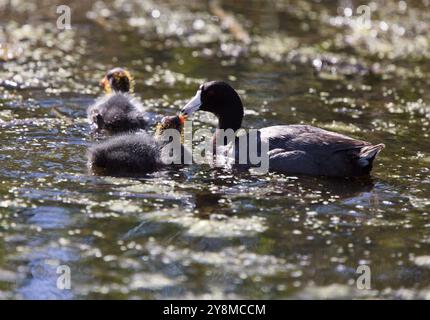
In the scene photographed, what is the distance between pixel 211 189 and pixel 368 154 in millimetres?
1430

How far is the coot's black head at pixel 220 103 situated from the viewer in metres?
8.48

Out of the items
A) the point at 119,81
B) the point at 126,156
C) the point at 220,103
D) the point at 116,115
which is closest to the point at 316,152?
the point at 220,103

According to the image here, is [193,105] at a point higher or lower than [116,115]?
higher

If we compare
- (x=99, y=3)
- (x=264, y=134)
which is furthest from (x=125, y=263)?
(x=99, y=3)

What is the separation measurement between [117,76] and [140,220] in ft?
13.2

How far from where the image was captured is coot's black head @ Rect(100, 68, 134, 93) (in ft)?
32.6

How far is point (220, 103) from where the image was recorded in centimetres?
855

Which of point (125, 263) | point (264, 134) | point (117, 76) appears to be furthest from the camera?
point (117, 76)

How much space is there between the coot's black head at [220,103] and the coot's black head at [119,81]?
1.62 metres

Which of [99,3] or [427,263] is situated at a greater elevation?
[99,3]

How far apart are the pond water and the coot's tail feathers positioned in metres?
0.18

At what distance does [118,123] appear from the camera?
9.05 m

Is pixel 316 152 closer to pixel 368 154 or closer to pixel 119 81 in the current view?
pixel 368 154
